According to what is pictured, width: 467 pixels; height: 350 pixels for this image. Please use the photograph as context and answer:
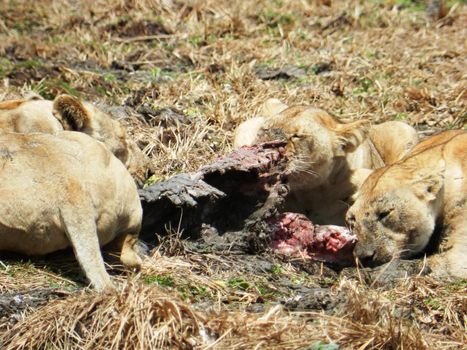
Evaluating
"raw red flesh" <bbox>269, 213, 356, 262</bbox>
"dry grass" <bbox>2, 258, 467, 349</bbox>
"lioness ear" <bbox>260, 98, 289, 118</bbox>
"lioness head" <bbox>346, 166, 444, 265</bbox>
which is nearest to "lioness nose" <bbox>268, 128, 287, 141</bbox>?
"raw red flesh" <bbox>269, 213, 356, 262</bbox>

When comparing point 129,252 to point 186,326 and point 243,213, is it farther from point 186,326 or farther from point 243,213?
point 243,213

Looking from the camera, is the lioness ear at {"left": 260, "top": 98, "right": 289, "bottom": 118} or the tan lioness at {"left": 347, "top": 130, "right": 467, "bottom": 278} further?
the lioness ear at {"left": 260, "top": 98, "right": 289, "bottom": 118}

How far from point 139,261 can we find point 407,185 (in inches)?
86.4

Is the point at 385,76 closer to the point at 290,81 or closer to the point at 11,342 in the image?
the point at 290,81

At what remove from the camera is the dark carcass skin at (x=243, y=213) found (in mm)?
7074

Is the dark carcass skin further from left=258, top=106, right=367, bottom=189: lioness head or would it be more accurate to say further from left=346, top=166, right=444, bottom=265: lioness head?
left=258, top=106, right=367, bottom=189: lioness head

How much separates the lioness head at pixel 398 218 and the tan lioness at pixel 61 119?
73.3 inches

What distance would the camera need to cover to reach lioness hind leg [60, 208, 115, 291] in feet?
18.8

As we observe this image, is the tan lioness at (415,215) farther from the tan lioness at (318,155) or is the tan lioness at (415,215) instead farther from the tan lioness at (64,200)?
the tan lioness at (64,200)

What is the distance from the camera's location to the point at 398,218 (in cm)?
722

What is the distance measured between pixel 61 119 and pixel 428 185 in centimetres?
278

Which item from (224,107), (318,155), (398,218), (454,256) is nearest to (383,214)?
(398,218)

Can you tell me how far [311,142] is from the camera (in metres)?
8.08

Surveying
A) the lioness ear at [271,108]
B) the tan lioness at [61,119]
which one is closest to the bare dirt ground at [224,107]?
the lioness ear at [271,108]
